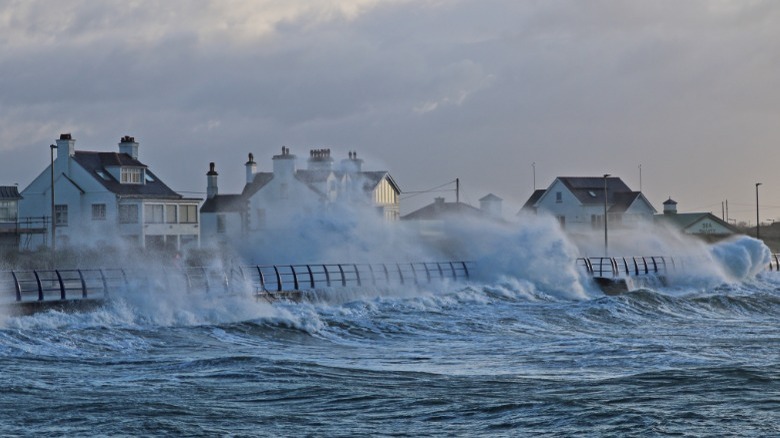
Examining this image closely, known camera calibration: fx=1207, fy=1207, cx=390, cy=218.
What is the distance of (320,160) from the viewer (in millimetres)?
67250

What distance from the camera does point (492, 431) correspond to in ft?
50.0

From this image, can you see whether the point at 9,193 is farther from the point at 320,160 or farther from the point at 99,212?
the point at 320,160

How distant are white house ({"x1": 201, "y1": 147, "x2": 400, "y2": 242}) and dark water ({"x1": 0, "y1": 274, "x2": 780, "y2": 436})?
30447 mm

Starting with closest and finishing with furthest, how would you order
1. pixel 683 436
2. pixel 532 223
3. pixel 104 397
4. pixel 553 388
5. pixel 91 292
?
pixel 683 436 < pixel 104 397 < pixel 553 388 < pixel 91 292 < pixel 532 223

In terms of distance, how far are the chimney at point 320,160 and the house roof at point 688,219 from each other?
30.2 meters

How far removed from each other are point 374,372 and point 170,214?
4369 centimetres

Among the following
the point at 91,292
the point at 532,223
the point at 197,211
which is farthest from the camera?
the point at 197,211

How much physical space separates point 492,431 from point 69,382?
7.47m

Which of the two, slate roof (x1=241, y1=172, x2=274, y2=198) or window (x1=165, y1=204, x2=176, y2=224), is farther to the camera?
slate roof (x1=241, y1=172, x2=274, y2=198)

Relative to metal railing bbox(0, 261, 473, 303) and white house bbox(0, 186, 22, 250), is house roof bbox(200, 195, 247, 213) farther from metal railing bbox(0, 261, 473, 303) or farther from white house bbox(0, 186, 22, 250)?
metal railing bbox(0, 261, 473, 303)

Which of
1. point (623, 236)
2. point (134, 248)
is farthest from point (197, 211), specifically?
point (623, 236)

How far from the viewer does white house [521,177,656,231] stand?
276ft

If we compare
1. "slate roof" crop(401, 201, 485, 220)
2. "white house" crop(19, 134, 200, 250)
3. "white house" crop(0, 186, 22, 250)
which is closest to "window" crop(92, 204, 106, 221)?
"white house" crop(19, 134, 200, 250)

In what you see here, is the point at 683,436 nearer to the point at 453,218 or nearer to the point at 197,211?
the point at 453,218
